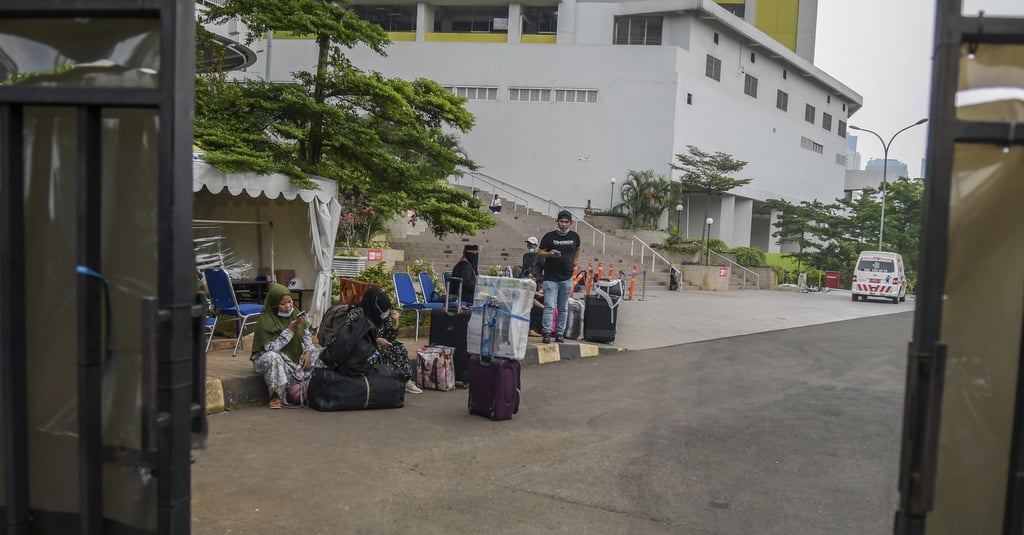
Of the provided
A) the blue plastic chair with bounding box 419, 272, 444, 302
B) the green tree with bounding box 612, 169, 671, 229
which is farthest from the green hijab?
the green tree with bounding box 612, 169, 671, 229

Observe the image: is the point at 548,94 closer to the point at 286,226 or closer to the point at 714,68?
the point at 714,68

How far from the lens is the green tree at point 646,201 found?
116 ft

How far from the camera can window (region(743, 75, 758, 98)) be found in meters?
42.6

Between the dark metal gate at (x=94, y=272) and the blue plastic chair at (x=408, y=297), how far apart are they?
28.1ft

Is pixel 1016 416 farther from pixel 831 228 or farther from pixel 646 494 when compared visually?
pixel 831 228

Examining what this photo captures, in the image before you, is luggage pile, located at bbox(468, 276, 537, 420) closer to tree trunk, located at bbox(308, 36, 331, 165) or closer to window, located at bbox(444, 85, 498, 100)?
tree trunk, located at bbox(308, 36, 331, 165)

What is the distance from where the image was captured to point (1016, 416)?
2.19 metres

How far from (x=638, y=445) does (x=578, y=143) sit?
1268 inches

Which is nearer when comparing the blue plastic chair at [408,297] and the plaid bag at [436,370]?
the plaid bag at [436,370]

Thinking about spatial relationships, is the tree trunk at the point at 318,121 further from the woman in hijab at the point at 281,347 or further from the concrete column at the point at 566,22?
the concrete column at the point at 566,22

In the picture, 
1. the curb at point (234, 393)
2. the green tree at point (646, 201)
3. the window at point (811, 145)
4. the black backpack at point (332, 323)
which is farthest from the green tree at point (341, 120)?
the window at point (811, 145)

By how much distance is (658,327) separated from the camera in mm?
14992

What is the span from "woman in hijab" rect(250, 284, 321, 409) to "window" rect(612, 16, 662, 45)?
111 ft

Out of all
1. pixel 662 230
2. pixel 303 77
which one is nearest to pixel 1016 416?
pixel 303 77
